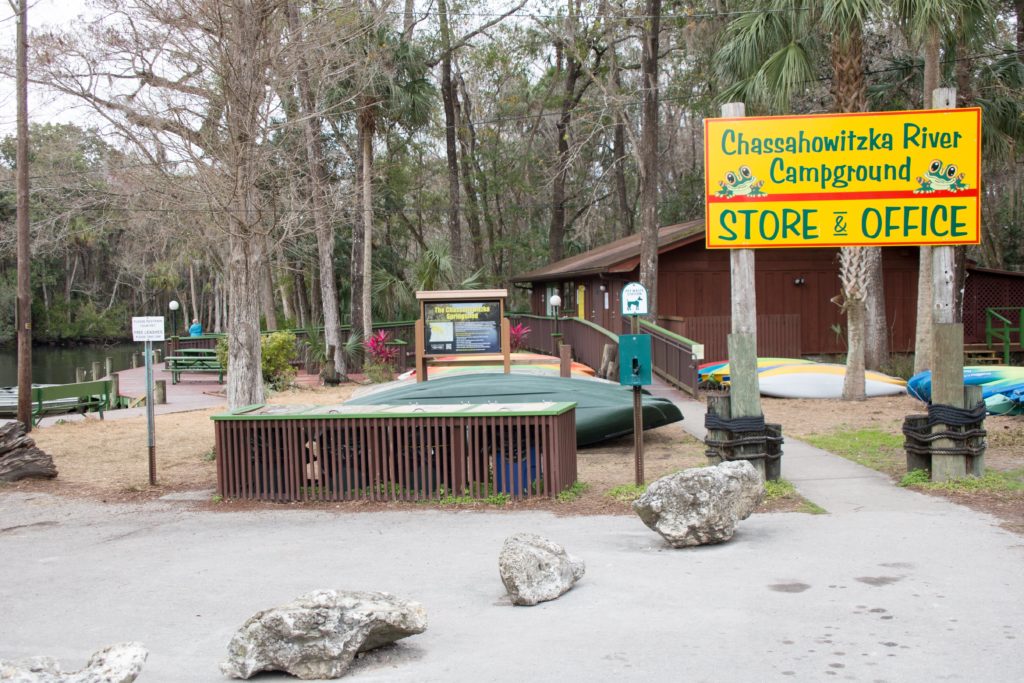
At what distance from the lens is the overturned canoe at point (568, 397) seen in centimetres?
1308

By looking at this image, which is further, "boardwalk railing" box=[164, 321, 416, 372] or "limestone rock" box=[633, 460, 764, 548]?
"boardwalk railing" box=[164, 321, 416, 372]

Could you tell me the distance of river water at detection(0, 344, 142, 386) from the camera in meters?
44.6

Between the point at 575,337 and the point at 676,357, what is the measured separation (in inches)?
257

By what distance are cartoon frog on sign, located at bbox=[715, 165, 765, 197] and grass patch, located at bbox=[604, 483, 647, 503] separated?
3248 mm

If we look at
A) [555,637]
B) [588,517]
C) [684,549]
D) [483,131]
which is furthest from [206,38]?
[483,131]

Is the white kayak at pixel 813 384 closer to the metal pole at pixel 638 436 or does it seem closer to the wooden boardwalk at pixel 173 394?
the metal pole at pixel 638 436

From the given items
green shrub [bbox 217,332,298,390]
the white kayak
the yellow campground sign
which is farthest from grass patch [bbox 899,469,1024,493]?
green shrub [bbox 217,332,298,390]

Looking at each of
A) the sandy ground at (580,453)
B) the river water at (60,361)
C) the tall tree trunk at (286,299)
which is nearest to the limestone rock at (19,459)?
the sandy ground at (580,453)

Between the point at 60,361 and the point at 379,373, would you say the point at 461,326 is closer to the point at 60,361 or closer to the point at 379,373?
the point at 379,373

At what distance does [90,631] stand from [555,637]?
2966 mm

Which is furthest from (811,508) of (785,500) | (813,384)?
(813,384)

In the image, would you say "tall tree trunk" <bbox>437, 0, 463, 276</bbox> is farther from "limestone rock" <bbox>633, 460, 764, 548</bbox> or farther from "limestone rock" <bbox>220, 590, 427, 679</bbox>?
"limestone rock" <bbox>220, 590, 427, 679</bbox>

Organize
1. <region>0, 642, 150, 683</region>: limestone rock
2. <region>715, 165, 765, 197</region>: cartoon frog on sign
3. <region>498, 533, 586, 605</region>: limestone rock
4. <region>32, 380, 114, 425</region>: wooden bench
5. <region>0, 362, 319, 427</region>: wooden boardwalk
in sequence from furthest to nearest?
1. <region>0, 362, 319, 427</region>: wooden boardwalk
2. <region>32, 380, 114, 425</region>: wooden bench
3. <region>715, 165, 765, 197</region>: cartoon frog on sign
4. <region>498, 533, 586, 605</region>: limestone rock
5. <region>0, 642, 150, 683</region>: limestone rock

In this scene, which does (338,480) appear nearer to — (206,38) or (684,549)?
(684,549)
